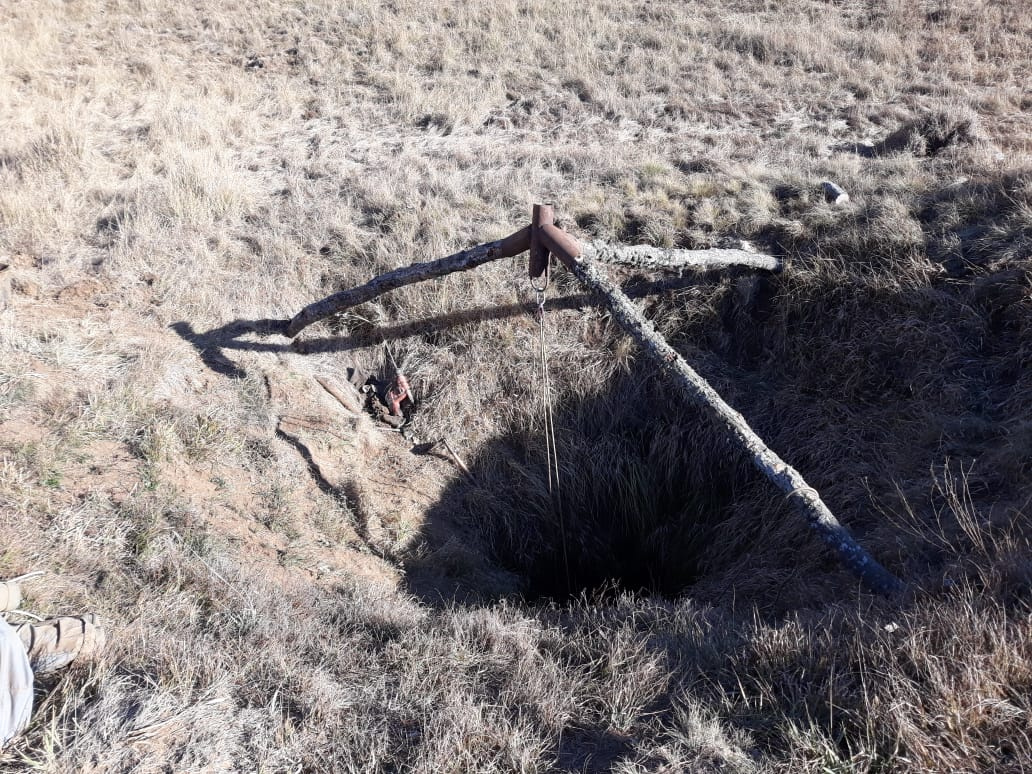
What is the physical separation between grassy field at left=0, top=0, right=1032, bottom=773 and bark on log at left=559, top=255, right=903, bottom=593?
0.16m

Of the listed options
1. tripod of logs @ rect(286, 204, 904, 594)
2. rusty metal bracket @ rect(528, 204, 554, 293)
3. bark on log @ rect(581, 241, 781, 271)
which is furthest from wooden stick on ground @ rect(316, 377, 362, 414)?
bark on log @ rect(581, 241, 781, 271)

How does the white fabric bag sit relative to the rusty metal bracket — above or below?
below

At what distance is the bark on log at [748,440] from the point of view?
3.47 m

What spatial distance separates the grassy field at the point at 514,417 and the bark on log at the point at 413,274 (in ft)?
1.75

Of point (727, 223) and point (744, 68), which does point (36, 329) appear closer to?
point (727, 223)

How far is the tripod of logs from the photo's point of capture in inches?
143

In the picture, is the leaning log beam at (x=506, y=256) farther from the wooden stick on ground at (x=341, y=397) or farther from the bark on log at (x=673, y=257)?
the wooden stick on ground at (x=341, y=397)

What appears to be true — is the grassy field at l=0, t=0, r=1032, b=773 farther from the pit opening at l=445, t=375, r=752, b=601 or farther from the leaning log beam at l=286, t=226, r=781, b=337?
the leaning log beam at l=286, t=226, r=781, b=337

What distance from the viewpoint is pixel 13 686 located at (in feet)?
8.29

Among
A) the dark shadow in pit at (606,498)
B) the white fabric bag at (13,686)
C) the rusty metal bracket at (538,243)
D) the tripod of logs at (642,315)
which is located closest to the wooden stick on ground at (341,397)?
the tripod of logs at (642,315)

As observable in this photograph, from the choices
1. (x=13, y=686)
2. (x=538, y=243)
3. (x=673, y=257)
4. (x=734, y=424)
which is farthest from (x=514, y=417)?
(x=13, y=686)

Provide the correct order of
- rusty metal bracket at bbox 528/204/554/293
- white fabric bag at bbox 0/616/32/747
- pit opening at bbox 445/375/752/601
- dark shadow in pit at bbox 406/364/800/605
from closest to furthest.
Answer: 1. white fabric bag at bbox 0/616/32/747
2. rusty metal bracket at bbox 528/204/554/293
3. dark shadow in pit at bbox 406/364/800/605
4. pit opening at bbox 445/375/752/601

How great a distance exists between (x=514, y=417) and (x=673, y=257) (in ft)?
6.18

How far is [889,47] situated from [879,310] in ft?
25.2
